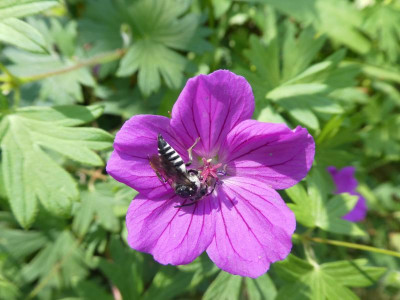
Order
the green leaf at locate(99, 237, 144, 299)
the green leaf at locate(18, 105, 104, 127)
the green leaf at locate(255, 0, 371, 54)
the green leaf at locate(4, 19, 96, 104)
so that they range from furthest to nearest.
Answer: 1. the green leaf at locate(255, 0, 371, 54)
2. the green leaf at locate(4, 19, 96, 104)
3. the green leaf at locate(99, 237, 144, 299)
4. the green leaf at locate(18, 105, 104, 127)

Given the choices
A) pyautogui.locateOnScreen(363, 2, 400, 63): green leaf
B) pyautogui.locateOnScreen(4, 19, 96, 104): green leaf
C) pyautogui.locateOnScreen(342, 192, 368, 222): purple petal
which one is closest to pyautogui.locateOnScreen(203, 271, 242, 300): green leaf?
pyautogui.locateOnScreen(342, 192, 368, 222): purple petal

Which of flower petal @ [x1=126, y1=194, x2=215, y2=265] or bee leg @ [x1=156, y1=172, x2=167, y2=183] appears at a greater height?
bee leg @ [x1=156, y1=172, x2=167, y2=183]

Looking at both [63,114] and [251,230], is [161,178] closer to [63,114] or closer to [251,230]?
[251,230]

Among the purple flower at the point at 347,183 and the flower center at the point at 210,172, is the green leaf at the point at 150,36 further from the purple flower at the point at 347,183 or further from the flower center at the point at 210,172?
the purple flower at the point at 347,183

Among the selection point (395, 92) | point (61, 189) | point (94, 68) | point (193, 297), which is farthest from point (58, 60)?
point (395, 92)

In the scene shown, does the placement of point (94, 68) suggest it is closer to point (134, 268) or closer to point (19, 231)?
point (19, 231)

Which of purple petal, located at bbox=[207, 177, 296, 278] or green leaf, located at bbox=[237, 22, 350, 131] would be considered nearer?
purple petal, located at bbox=[207, 177, 296, 278]

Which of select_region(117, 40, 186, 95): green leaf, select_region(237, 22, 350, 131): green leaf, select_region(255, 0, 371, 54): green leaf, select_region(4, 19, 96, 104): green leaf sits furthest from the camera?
select_region(255, 0, 371, 54): green leaf

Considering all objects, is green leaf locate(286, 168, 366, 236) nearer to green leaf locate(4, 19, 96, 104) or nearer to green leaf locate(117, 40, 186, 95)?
green leaf locate(117, 40, 186, 95)
